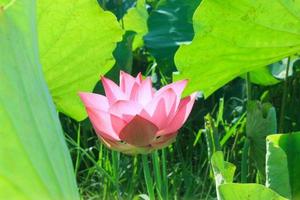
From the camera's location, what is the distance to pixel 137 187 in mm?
2021

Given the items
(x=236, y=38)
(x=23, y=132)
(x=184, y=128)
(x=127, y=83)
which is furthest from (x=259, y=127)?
(x=184, y=128)

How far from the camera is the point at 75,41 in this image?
123 cm

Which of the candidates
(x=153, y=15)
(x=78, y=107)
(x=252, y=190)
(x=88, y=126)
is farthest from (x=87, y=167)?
(x=252, y=190)

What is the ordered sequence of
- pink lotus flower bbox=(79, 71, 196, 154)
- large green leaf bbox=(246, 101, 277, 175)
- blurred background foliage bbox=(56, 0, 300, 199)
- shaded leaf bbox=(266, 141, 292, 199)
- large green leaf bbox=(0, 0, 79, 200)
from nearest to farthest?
large green leaf bbox=(0, 0, 79, 200), shaded leaf bbox=(266, 141, 292, 199), pink lotus flower bbox=(79, 71, 196, 154), large green leaf bbox=(246, 101, 277, 175), blurred background foliage bbox=(56, 0, 300, 199)

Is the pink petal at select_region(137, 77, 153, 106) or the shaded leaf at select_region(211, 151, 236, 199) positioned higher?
the pink petal at select_region(137, 77, 153, 106)

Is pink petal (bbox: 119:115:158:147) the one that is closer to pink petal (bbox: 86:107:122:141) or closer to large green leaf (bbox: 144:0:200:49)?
pink petal (bbox: 86:107:122:141)

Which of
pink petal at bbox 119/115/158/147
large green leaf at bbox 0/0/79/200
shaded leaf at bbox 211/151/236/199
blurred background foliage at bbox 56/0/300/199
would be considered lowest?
blurred background foliage at bbox 56/0/300/199

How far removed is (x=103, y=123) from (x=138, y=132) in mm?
49

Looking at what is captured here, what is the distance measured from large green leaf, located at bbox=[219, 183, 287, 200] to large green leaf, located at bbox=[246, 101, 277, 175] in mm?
610

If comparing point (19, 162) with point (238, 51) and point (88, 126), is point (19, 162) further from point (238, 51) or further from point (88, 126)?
point (88, 126)

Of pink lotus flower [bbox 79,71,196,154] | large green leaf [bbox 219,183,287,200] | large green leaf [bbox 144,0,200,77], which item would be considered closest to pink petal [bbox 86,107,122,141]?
pink lotus flower [bbox 79,71,196,154]

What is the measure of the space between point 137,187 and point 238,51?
2.78 ft

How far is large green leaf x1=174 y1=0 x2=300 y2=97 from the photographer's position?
117 cm

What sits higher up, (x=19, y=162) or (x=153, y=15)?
(x=19, y=162)
